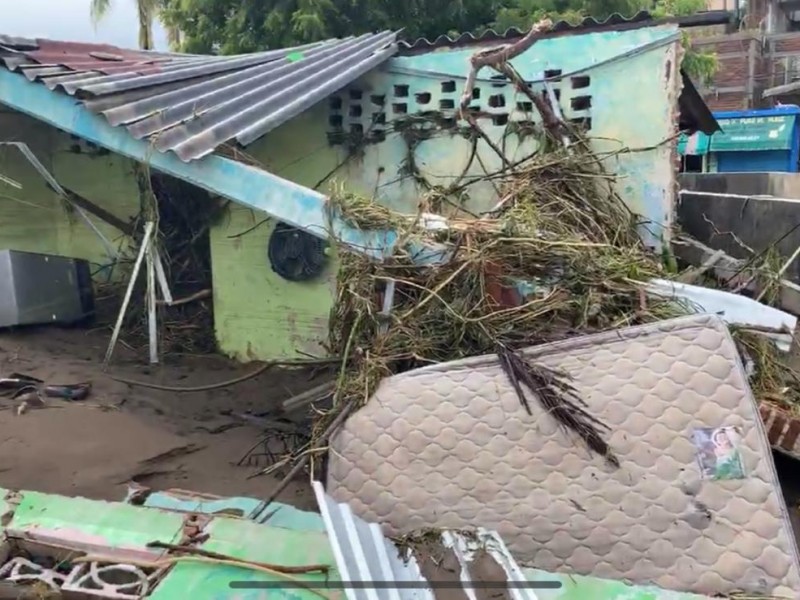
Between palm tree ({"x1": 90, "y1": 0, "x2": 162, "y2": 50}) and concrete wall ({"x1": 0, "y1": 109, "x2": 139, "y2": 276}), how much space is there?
27.3 ft

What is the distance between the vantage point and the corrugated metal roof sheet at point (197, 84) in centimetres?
599

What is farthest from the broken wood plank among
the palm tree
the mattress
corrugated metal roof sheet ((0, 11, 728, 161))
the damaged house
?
the palm tree

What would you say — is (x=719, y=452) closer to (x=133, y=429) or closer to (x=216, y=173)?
(x=216, y=173)

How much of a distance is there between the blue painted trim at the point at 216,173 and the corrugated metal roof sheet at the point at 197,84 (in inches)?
5.9

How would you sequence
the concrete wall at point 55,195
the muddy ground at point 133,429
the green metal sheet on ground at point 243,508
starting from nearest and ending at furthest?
the green metal sheet on ground at point 243,508, the muddy ground at point 133,429, the concrete wall at point 55,195

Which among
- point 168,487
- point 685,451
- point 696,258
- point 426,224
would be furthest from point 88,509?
point 696,258

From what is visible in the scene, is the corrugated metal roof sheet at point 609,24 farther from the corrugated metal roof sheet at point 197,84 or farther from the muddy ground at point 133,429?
the muddy ground at point 133,429

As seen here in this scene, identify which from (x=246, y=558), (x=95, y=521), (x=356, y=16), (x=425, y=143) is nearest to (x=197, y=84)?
(x=425, y=143)

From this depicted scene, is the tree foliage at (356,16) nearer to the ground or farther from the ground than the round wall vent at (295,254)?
farther from the ground

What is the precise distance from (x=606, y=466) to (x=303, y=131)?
4.99m

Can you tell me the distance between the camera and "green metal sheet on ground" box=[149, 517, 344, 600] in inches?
132

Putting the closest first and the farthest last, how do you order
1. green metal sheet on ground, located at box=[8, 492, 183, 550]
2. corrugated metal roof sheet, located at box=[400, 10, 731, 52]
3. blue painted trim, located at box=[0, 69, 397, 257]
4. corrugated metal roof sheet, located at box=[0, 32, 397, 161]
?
green metal sheet on ground, located at box=[8, 492, 183, 550] → blue painted trim, located at box=[0, 69, 397, 257] → corrugated metal roof sheet, located at box=[0, 32, 397, 161] → corrugated metal roof sheet, located at box=[400, 10, 731, 52]

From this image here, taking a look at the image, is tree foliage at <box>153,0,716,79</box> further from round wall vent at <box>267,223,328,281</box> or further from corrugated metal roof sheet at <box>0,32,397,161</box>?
round wall vent at <box>267,223,328,281</box>

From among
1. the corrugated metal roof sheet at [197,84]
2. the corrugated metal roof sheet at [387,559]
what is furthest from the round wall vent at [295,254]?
the corrugated metal roof sheet at [387,559]
